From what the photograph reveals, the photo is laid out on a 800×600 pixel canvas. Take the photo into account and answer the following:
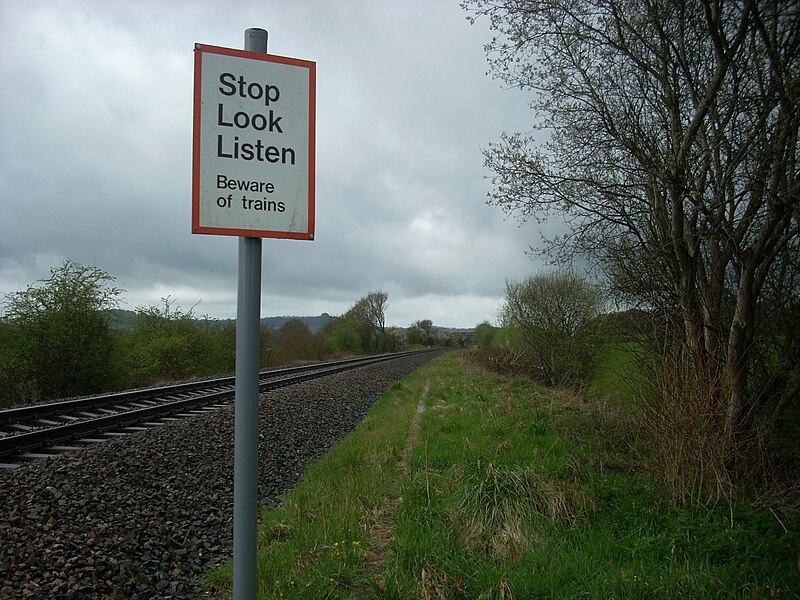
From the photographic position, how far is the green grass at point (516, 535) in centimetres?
361

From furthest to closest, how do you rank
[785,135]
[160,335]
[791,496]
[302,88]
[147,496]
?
[160,335] → [147,496] → [785,135] → [791,496] → [302,88]

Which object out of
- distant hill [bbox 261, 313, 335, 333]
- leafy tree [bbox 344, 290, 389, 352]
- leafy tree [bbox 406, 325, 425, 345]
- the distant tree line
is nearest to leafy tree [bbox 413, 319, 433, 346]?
leafy tree [bbox 406, 325, 425, 345]

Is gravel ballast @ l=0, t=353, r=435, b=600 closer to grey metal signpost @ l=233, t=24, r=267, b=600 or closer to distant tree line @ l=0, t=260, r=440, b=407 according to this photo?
grey metal signpost @ l=233, t=24, r=267, b=600

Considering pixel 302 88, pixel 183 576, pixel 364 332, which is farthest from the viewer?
pixel 364 332

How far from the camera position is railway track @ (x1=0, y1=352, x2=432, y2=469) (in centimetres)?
785

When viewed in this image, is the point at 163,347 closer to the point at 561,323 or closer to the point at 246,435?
the point at 561,323

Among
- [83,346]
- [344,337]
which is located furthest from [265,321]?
[83,346]

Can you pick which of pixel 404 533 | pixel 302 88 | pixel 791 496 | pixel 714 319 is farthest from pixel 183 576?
pixel 714 319

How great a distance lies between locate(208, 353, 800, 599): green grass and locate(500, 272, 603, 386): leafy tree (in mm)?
13878

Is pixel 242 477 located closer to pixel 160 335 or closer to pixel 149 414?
pixel 149 414

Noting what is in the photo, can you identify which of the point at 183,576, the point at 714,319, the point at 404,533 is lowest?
the point at 183,576

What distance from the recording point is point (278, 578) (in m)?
4.06

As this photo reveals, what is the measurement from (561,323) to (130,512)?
1922 cm

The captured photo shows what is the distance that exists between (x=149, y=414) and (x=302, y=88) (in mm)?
10467
